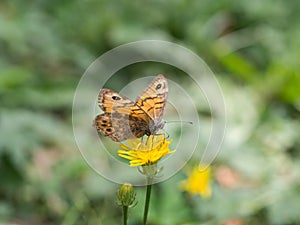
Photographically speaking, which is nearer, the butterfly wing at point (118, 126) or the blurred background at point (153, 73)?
the butterfly wing at point (118, 126)

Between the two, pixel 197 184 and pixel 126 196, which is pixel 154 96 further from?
pixel 197 184

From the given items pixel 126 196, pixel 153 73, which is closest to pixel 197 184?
pixel 126 196

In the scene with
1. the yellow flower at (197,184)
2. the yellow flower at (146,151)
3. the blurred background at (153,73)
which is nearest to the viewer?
the yellow flower at (146,151)

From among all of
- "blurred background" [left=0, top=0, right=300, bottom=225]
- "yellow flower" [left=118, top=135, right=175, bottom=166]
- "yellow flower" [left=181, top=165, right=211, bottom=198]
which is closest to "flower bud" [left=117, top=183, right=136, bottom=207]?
"yellow flower" [left=118, top=135, right=175, bottom=166]

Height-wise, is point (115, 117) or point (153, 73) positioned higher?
point (153, 73)

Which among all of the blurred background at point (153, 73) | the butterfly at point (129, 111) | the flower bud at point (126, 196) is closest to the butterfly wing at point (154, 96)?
the butterfly at point (129, 111)

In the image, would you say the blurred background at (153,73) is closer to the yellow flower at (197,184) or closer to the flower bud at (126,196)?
the yellow flower at (197,184)
